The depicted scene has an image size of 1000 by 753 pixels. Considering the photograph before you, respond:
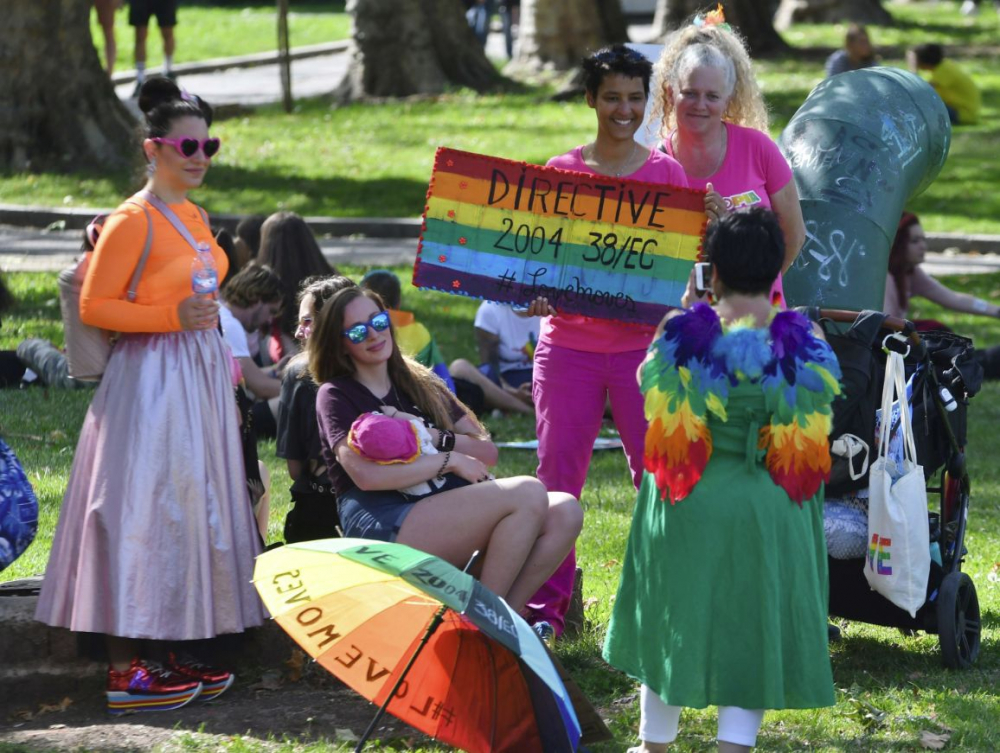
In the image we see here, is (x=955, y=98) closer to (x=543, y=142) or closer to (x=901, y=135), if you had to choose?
(x=543, y=142)

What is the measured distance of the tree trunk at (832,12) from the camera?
28.0 metres

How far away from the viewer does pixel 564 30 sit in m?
22.2

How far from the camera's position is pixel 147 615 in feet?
17.0

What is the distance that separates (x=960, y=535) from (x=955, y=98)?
47.0 feet

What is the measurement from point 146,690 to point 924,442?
9.40 ft

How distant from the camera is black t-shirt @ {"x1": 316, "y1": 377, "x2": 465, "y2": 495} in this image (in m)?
5.36

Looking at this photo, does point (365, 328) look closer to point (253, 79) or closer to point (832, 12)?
point (253, 79)

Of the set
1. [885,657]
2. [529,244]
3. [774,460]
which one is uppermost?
[529,244]

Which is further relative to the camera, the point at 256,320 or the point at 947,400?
the point at 256,320

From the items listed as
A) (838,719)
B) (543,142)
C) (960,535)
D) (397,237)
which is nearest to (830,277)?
(960,535)

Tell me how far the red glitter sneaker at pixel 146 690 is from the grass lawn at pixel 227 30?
1940 cm

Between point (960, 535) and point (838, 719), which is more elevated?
point (960, 535)

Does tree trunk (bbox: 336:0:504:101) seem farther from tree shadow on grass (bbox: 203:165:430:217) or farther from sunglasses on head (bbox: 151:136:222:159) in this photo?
sunglasses on head (bbox: 151:136:222:159)

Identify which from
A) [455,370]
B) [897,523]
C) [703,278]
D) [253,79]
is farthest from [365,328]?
[253,79]
